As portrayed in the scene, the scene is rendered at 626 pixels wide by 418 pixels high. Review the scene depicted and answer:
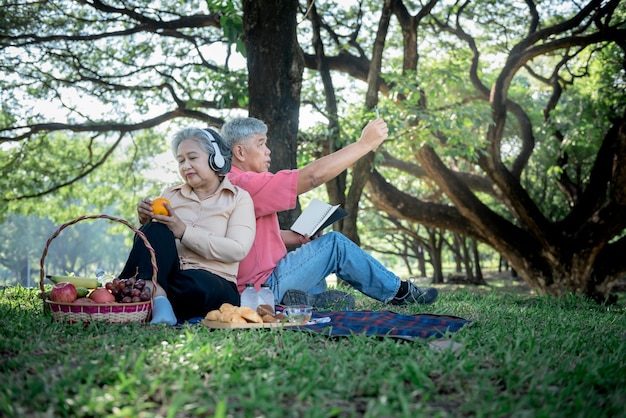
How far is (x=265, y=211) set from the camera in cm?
474

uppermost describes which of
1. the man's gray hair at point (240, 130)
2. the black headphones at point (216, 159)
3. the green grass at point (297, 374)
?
the man's gray hair at point (240, 130)

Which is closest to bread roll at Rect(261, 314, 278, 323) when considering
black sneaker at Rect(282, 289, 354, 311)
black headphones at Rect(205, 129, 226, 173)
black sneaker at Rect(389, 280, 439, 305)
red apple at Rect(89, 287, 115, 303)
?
red apple at Rect(89, 287, 115, 303)

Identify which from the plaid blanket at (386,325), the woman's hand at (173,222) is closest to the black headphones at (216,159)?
the woman's hand at (173,222)

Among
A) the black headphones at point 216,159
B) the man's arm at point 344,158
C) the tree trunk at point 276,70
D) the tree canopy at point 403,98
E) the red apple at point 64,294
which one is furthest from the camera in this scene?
the tree canopy at point 403,98

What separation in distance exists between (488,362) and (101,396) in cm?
165

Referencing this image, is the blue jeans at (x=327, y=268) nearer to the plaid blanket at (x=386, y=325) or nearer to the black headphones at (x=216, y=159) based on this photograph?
the plaid blanket at (x=386, y=325)

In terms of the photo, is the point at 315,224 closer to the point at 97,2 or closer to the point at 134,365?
the point at 134,365

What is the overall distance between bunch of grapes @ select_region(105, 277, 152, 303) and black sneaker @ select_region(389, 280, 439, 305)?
2.20m

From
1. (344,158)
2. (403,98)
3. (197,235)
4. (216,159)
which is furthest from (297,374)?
(403,98)

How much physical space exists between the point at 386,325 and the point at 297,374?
1.31m

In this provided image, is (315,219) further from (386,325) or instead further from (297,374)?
(297,374)

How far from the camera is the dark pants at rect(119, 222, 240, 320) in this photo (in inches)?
161

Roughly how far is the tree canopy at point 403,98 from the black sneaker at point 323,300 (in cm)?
354

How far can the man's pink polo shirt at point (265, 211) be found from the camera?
468 cm
